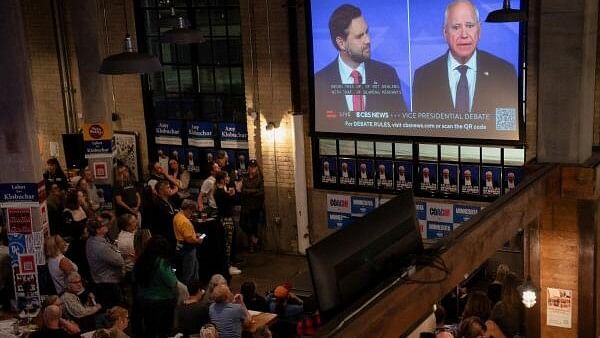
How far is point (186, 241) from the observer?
9352 mm

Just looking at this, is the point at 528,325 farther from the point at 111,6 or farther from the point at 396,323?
the point at 111,6

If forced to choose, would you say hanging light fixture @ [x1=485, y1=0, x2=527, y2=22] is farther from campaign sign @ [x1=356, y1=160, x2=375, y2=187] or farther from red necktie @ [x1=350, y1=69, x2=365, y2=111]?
campaign sign @ [x1=356, y1=160, x2=375, y2=187]

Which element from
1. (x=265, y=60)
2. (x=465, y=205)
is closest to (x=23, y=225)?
(x=265, y=60)

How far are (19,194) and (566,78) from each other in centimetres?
596

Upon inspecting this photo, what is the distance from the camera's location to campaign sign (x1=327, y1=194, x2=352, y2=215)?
37.2ft

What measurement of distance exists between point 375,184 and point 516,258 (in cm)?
214

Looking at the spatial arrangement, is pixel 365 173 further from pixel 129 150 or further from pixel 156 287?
pixel 156 287

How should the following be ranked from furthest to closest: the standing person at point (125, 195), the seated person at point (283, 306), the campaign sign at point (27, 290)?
the standing person at point (125, 195) < the campaign sign at point (27, 290) < the seated person at point (283, 306)

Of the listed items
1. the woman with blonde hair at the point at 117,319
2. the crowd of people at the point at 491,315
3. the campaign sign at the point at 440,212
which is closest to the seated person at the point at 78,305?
the woman with blonde hair at the point at 117,319

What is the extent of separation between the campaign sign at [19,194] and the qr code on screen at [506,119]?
5559mm

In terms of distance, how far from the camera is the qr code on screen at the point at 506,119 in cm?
995

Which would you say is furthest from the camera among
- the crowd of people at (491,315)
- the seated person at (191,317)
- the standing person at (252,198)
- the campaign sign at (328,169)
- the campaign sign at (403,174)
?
the standing person at (252,198)

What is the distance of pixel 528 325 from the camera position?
764 cm

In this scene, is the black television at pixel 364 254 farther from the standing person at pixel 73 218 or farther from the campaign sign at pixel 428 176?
the standing person at pixel 73 218
